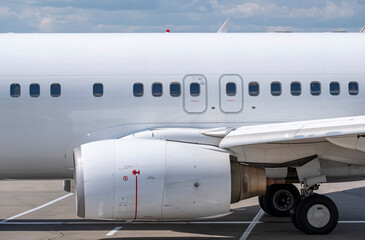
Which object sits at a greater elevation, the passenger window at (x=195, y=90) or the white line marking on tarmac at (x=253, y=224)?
the passenger window at (x=195, y=90)

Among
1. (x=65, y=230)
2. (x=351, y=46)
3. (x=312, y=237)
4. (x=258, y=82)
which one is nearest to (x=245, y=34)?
(x=258, y=82)

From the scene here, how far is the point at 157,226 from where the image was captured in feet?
51.2

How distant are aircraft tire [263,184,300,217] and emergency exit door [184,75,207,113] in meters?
3.72

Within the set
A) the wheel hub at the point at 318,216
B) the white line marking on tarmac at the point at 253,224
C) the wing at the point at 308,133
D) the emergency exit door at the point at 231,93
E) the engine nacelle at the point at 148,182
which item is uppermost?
the emergency exit door at the point at 231,93

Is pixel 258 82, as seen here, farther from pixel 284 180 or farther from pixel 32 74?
pixel 32 74

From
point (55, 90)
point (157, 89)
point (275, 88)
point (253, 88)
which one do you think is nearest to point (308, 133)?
point (275, 88)

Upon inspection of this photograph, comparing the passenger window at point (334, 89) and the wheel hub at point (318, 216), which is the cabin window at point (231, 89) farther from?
the wheel hub at point (318, 216)

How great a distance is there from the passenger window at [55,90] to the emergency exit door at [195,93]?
103 inches

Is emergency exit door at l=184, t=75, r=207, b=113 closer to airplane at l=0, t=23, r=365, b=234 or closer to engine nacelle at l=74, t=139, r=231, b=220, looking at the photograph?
airplane at l=0, t=23, r=365, b=234

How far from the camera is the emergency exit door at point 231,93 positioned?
1439 centimetres

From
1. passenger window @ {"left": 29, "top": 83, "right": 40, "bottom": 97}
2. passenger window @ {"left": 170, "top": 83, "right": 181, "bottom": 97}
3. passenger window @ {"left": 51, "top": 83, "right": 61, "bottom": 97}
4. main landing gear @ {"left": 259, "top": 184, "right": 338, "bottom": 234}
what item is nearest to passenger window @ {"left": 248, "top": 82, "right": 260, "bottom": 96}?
passenger window @ {"left": 170, "top": 83, "right": 181, "bottom": 97}

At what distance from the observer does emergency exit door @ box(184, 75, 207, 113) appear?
14.3 metres

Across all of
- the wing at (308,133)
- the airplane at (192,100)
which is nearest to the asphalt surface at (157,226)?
the airplane at (192,100)

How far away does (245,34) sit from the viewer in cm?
1531
